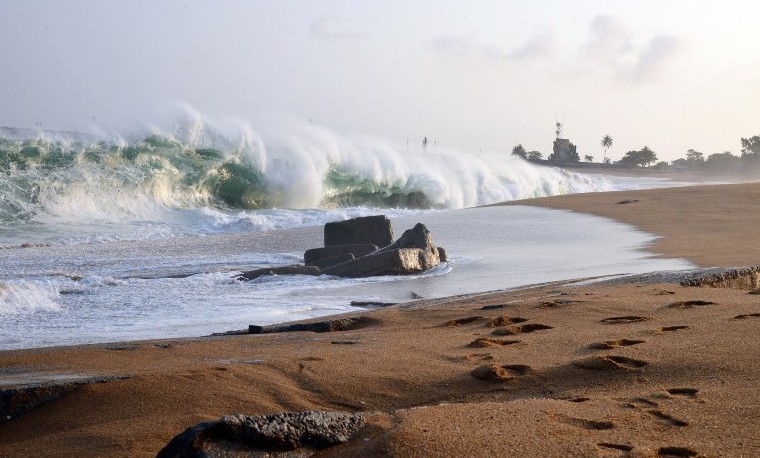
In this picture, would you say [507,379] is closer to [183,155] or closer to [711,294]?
[711,294]

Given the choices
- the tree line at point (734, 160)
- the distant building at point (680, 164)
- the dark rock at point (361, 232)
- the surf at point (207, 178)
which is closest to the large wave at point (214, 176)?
the surf at point (207, 178)

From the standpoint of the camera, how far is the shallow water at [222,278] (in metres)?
8.58

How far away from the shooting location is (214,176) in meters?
29.9

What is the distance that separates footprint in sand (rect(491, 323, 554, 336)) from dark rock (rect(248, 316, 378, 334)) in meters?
1.26

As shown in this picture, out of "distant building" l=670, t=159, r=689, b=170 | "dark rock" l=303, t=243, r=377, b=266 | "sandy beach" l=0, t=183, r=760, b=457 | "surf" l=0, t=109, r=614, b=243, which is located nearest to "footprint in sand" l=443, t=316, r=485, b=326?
"sandy beach" l=0, t=183, r=760, b=457

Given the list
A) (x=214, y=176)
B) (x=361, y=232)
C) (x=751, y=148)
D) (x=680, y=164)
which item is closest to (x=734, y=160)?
(x=751, y=148)

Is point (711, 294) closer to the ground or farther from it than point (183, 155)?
closer to the ground

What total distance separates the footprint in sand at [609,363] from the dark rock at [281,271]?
23.2 feet

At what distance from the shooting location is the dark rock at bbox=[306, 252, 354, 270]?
12.6 metres

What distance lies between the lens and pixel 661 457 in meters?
3.33

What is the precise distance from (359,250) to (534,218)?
28.6ft

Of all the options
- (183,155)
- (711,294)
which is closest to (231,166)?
(183,155)

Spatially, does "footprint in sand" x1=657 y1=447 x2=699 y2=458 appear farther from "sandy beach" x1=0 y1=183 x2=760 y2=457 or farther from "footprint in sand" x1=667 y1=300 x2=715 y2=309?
"footprint in sand" x1=667 y1=300 x2=715 y2=309

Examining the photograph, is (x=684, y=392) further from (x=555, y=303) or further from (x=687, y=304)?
(x=555, y=303)
